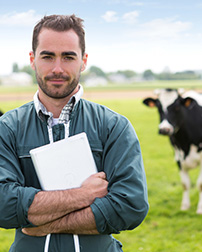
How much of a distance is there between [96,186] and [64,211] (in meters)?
0.21

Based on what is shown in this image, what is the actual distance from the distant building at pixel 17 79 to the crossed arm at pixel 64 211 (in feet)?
278

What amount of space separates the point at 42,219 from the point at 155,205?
4364 mm

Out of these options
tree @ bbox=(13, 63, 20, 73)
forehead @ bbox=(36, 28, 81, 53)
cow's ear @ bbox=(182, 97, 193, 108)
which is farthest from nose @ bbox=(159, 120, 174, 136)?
tree @ bbox=(13, 63, 20, 73)

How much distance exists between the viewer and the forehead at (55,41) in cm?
204

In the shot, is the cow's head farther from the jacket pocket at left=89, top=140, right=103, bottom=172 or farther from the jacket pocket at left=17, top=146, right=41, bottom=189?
the jacket pocket at left=17, top=146, right=41, bottom=189

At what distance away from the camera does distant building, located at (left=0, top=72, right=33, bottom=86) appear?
86.7 metres

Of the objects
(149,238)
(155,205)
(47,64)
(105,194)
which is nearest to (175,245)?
(149,238)

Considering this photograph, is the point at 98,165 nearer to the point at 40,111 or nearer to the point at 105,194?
the point at 105,194

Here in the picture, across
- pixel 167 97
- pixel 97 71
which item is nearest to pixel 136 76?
pixel 97 71

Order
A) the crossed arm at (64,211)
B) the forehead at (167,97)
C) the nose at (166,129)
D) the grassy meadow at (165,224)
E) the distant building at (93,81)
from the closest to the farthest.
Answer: the crossed arm at (64,211)
the grassy meadow at (165,224)
the nose at (166,129)
the forehead at (167,97)
the distant building at (93,81)

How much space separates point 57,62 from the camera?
2.04 m

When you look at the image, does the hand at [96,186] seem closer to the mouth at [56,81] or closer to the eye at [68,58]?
the mouth at [56,81]

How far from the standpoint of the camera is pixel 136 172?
6.47 ft

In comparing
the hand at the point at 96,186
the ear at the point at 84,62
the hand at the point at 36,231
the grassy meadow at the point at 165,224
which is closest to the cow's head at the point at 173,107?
Result: the grassy meadow at the point at 165,224
